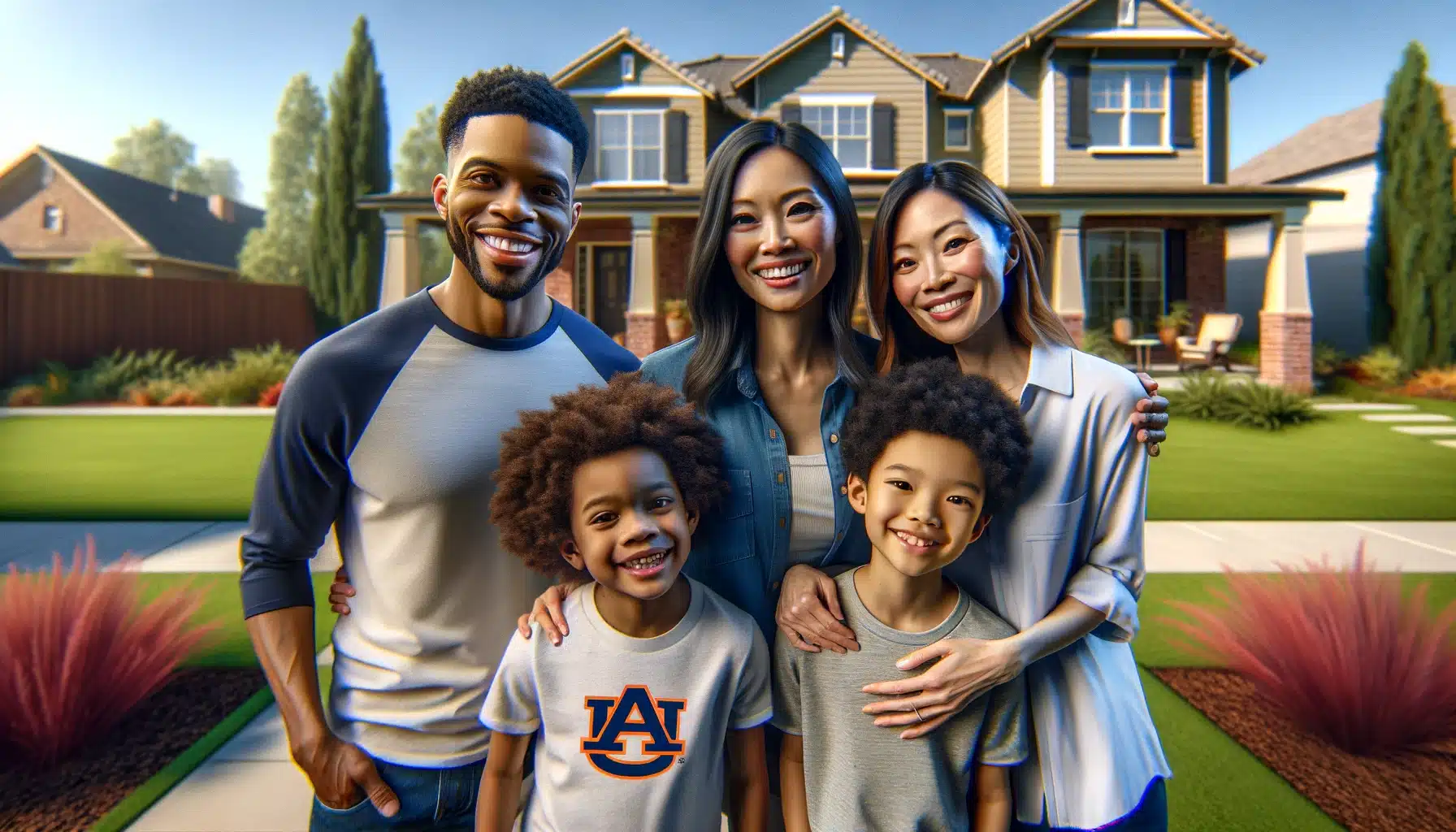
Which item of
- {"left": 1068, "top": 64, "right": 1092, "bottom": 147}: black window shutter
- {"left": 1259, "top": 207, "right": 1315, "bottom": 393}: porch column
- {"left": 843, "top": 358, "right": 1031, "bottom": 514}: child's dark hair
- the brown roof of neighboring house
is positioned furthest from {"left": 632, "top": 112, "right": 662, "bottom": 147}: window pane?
the brown roof of neighboring house

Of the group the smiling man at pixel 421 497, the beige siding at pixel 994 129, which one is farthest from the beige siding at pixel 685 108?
the smiling man at pixel 421 497

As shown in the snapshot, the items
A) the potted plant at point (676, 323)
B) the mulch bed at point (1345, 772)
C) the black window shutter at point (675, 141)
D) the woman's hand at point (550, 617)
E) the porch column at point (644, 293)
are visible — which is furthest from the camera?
the black window shutter at point (675, 141)

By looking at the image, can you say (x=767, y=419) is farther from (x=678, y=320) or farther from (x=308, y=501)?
(x=678, y=320)

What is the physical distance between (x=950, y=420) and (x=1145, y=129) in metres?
18.5

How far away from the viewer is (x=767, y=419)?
7.07 ft

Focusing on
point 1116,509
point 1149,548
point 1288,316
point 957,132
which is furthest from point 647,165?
point 1116,509

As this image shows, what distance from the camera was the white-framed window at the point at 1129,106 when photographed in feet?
57.5

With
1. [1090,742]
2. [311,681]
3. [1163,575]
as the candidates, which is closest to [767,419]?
[1090,742]

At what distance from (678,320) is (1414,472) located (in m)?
10.8

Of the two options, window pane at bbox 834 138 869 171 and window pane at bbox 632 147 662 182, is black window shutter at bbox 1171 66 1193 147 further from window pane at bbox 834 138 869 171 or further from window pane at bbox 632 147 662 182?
window pane at bbox 632 147 662 182

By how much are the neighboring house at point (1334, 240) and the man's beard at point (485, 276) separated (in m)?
21.2

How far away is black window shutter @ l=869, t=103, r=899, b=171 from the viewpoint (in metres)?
18.3

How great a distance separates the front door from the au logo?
55.9 feet

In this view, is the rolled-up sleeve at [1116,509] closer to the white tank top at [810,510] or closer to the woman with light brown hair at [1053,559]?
the woman with light brown hair at [1053,559]
